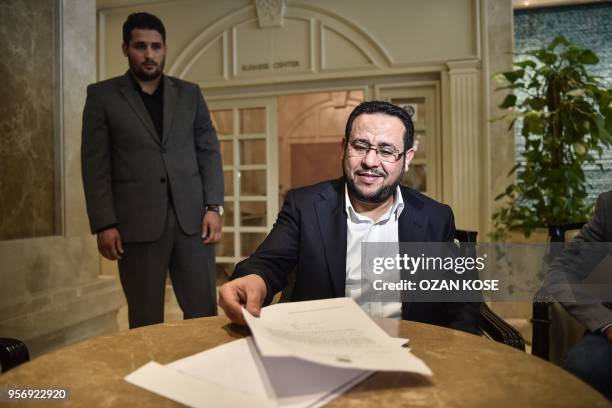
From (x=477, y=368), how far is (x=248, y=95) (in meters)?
3.91

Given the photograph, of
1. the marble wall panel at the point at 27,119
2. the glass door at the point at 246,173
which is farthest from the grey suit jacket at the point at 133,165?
the glass door at the point at 246,173

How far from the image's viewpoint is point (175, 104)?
6.48 feet

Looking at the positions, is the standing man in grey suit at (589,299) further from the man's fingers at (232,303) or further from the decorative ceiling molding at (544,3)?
the decorative ceiling molding at (544,3)

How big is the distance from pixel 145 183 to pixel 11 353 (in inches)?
40.3

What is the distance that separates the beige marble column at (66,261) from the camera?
219cm

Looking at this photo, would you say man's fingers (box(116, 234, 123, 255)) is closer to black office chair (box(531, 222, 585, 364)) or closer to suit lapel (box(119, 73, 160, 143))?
suit lapel (box(119, 73, 160, 143))

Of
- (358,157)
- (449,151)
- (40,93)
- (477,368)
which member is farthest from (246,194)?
(477,368)

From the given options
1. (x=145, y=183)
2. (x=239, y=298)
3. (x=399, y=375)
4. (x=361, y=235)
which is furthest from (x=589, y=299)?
(x=145, y=183)

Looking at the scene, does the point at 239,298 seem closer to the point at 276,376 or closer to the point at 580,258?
the point at 276,376

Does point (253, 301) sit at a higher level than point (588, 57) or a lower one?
lower

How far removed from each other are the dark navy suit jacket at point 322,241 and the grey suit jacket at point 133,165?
683 mm

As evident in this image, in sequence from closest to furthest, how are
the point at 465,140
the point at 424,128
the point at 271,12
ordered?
the point at 465,140 → the point at 424,128 → the point at 271,12

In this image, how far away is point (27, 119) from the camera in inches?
91.7

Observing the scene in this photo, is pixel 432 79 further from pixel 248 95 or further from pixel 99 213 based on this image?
pixel 99 213
